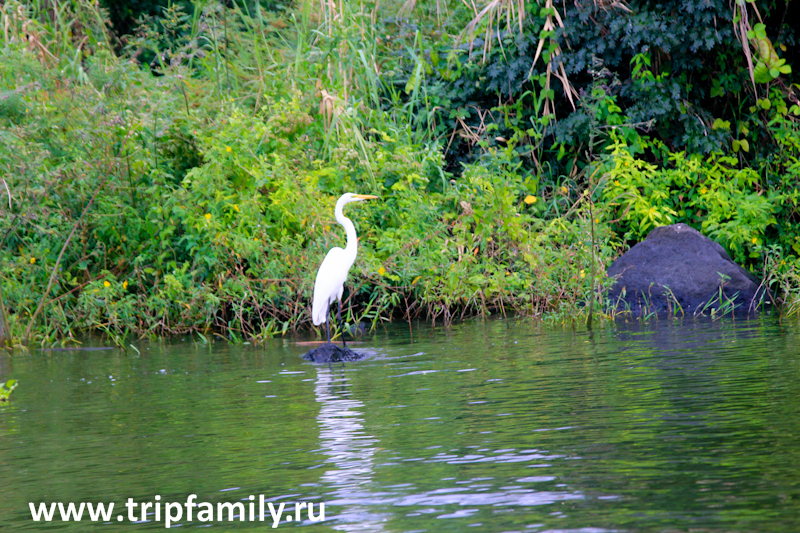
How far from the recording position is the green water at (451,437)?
3.74m

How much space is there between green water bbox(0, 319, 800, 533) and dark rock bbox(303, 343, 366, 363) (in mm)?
253

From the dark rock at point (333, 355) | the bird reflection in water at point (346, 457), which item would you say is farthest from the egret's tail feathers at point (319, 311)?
the bird reflection in water at point (346, 457)

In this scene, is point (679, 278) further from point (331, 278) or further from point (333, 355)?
point (333, 355)

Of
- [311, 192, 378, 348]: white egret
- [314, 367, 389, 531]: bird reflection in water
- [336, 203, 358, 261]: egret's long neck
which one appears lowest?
[314, 367, 389, 531]: bird reflection in water

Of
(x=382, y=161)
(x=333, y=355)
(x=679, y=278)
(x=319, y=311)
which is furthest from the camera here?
(x=382, y=161)

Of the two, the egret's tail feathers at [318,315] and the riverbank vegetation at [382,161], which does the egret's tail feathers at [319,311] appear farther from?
the riverbank vegetation at [382,161]

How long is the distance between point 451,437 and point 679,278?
6.66 m

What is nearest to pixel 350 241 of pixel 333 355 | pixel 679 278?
pixel 333 355

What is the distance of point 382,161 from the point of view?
1203 cm

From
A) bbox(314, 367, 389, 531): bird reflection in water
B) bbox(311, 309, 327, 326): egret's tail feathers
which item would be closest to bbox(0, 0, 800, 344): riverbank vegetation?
bbox(311, 309, 327, 326): egret's tail feathers

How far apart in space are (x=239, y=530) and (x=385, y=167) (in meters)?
8.63

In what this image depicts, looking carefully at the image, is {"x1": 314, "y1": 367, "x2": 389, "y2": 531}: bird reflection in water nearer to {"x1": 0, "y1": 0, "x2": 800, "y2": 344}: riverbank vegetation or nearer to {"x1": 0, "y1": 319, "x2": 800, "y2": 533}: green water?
{"x1": 0, "y1": 319, "x2": 800, "y2": 533}: green water

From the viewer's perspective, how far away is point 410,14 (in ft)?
48.6

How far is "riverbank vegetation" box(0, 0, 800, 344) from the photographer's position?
437 inches
